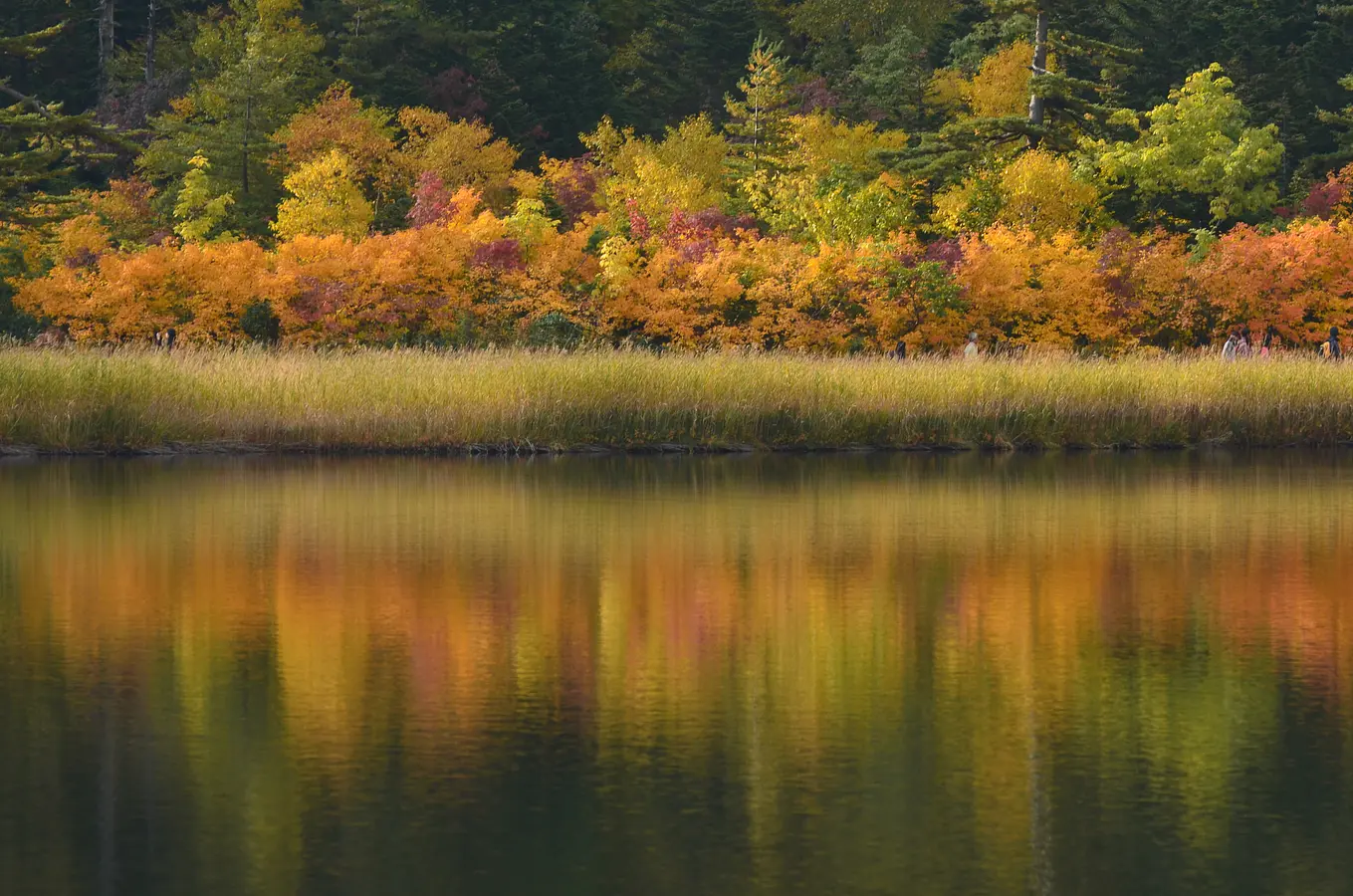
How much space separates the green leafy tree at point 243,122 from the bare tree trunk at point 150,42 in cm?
520

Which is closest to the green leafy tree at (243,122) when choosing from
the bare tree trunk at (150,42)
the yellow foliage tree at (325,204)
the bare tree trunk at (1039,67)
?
the yellow foliage tree at (325,204)

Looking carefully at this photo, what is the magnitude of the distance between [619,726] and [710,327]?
34.6 metres

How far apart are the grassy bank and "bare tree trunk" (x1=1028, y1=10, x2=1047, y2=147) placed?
2512cm

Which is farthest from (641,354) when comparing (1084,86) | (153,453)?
(1084,86)

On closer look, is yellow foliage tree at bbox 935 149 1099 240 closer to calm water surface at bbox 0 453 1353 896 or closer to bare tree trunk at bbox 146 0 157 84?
bare tree trunk at bbox 146 0 157 84

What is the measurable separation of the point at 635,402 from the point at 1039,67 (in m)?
31.7

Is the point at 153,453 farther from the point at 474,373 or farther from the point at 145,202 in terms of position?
the point at 145,202

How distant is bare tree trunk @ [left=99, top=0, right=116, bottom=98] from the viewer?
71562 mm

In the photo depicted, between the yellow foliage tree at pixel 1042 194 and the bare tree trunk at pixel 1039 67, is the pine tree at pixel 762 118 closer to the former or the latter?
the bare tree trunk at pixel 1039 67

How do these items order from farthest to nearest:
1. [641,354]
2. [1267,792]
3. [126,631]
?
[641,354] → [126,631] → [1267,792]

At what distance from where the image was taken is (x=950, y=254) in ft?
150

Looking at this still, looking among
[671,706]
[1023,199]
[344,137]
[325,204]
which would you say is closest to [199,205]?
[325,204]

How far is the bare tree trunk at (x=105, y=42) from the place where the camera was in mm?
71562

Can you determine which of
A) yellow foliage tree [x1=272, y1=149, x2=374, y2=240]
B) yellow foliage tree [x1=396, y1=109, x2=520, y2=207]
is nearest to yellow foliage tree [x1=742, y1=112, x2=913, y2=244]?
yellow foliage tree [x1=396, y1=109, x2=520, y2=207]
